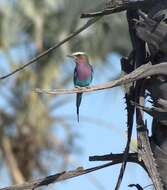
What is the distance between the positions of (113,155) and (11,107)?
8.30 metres

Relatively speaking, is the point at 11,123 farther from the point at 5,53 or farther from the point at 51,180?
the point at 51,180

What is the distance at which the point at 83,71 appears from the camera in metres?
2.80

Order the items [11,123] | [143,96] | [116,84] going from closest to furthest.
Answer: [116,84] → [143,96] → [11,123]

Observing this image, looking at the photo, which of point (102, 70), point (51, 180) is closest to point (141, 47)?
point (51, 180)

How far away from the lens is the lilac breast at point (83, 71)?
9.14 feet

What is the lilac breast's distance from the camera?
110 inches

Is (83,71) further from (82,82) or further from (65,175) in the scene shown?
(65,175)

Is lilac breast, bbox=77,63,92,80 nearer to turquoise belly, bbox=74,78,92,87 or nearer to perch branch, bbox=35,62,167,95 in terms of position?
turquoise belly, bbox=74,78,92,87

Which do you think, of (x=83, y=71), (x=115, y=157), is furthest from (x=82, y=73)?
(x=115, y=157)

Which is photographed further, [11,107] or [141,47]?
[11,107]

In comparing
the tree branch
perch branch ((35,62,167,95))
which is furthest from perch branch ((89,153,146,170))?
perch branch ((35,62,167,95))

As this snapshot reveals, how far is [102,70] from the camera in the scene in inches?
458

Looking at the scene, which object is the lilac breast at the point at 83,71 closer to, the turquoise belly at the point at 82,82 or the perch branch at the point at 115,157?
the turquoise belly at the point at 82,82

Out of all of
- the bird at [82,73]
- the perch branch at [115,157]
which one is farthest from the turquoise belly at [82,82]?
the perch branch at [115,157]
